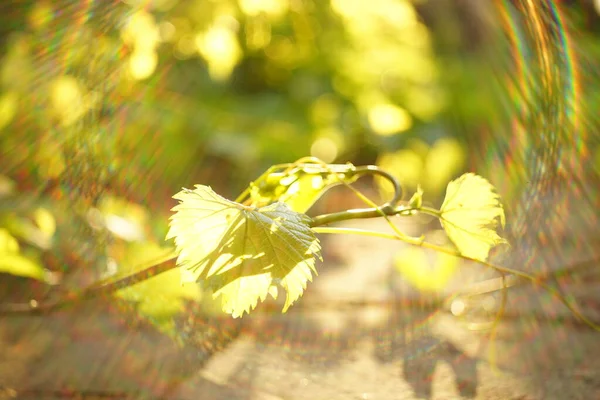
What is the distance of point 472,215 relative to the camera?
1.24 feet

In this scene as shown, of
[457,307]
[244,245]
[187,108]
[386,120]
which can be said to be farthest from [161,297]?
[386,120]

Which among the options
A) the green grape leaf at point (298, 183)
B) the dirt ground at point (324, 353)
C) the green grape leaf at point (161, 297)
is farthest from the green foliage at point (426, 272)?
the green grape leaf at point (298, 183)

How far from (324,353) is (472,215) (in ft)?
0.90

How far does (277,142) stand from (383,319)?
0.73 m

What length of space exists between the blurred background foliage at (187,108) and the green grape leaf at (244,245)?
239mm

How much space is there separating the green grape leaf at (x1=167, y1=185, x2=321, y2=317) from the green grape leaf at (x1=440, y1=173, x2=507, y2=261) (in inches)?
4.3

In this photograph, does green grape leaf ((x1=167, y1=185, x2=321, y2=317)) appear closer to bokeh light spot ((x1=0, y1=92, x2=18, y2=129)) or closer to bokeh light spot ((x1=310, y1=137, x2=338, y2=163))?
bokeh light spot ((x1=0, y1=92, x2=18, y2=129))

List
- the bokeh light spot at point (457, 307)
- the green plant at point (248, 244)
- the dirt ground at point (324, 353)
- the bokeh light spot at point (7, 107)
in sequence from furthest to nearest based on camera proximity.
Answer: the bokeh light spot at point (7, 107)
the bokeh light spot at point (457, 307)
the dirt ground at point (324, 353)
the green plant at point (248, 244)

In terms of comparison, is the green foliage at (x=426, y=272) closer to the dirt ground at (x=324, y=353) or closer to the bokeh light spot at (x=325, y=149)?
the dirt ground at (x=324, y=353)

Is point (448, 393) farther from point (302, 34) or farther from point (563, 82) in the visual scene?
point (302, 34)

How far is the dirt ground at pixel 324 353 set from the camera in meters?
0.50

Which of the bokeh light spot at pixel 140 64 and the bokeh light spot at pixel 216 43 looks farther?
the bokeh light spot at pixel 216 43

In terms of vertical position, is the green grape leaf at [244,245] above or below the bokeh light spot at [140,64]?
below

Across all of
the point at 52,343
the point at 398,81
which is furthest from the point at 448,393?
the point at 398,81
